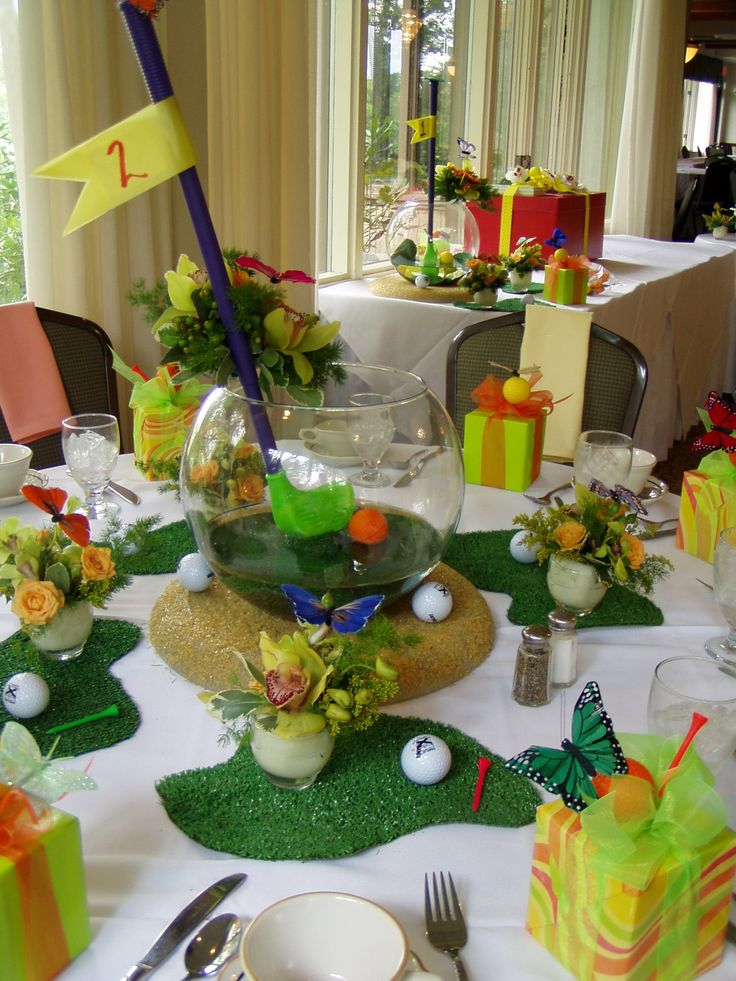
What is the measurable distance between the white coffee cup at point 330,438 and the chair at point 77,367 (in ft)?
4.00

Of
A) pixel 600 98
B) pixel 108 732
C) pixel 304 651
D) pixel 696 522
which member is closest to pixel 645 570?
pixel 696 522

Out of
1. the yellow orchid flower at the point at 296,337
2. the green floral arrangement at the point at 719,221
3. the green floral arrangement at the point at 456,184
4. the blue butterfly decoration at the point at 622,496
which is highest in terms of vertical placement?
the green floral arrangement at the point at 456,184

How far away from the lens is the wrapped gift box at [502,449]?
148 centimetres

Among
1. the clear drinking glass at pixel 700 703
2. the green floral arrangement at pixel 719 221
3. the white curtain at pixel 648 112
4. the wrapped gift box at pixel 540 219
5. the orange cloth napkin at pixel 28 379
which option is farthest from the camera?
the white curtain at pixel 648 112

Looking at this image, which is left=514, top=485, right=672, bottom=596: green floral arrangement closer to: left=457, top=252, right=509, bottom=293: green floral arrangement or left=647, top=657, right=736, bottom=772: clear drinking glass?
left=647, top=657, right=736, bottom=772: clear drinking glass

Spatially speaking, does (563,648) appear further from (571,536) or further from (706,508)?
(706,508)

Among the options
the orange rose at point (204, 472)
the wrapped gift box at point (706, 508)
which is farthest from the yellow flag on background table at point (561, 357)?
the orange rose at point (204, 472)

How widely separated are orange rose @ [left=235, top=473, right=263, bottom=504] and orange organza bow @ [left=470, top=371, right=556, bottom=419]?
0.63 metres

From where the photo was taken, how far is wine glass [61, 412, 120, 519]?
1334 millimetres

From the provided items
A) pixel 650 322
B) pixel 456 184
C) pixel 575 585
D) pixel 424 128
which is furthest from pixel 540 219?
pixel 575 585

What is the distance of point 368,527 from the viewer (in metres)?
0.96

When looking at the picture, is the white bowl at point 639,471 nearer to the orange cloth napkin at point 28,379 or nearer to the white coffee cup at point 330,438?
the white coffee cup at point 330,438

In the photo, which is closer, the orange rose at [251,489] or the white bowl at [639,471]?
the orange rose at [251,489]

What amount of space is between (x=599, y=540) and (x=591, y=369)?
0.99 meters
